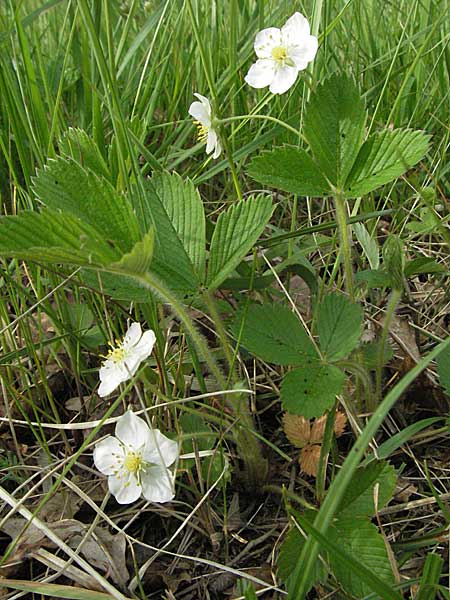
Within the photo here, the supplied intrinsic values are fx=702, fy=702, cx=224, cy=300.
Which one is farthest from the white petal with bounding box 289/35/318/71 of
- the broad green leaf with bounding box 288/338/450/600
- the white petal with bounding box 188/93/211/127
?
the broad green leaf with bounding box 288/338/450/600

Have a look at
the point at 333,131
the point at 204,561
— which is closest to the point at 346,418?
the point at 204,561

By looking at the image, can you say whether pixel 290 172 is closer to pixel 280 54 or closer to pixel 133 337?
pixel 280 54

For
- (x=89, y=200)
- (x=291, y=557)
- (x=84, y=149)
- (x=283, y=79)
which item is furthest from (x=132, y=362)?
(x=283, y=79)

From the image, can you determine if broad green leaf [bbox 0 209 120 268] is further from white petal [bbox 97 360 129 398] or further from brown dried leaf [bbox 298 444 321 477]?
brown dried leaf [bbox 298 444 321 477]

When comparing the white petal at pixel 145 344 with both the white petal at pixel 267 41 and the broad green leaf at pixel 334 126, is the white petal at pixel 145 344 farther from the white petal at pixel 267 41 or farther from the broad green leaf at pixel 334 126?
the white petal at pixel 267 41

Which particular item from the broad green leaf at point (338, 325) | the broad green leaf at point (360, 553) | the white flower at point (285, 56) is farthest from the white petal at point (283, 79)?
the broad green leaf at point (360, 553)
